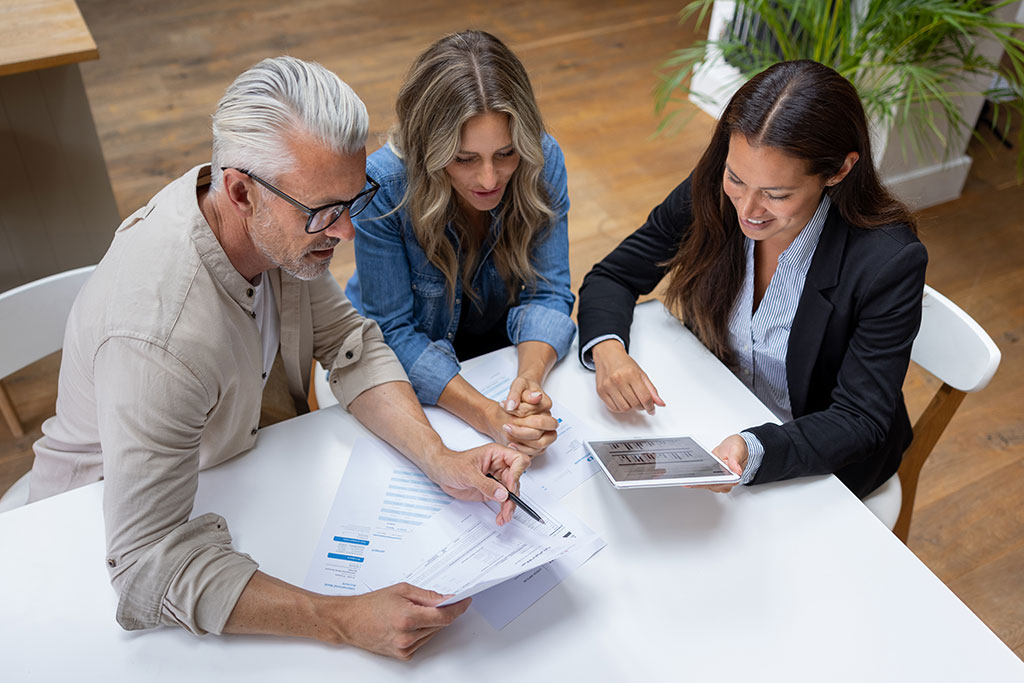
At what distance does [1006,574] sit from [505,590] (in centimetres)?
164

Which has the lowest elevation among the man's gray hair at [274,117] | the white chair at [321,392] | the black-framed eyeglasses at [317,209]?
the white chair at [321,392]

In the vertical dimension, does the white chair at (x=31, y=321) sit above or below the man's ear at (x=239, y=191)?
below

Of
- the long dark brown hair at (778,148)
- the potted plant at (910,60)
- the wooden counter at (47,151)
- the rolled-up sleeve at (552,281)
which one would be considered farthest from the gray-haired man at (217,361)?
the potted plant at (910,60)

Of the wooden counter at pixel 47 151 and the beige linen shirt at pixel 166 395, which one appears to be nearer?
the beige linen shirt at pixel 166 395

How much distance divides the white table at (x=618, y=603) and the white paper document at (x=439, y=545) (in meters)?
0.03

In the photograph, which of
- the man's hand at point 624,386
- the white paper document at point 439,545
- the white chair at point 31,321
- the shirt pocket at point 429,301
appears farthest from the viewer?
the shirt pocket at point 429,301

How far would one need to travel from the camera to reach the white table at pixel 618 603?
1.18 meters

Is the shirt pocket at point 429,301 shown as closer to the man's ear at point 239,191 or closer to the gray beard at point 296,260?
the gray beard at point 296,260

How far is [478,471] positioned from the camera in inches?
54.1

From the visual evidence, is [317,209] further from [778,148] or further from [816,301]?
[816,301]

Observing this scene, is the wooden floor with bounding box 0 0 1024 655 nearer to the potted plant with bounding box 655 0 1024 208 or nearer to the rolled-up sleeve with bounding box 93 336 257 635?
the potted plant with bounding box 655 0 1024 208

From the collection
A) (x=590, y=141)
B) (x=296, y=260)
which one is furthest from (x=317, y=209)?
(x=590, y=141)

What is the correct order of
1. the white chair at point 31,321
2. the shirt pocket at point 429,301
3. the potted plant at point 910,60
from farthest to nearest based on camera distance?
the potted plant at point 910,60
the shirt pocket at point 429,301
the white chair at point 31,321

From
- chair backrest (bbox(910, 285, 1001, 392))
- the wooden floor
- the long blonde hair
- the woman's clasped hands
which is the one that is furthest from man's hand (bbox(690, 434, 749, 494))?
the wooden floor
